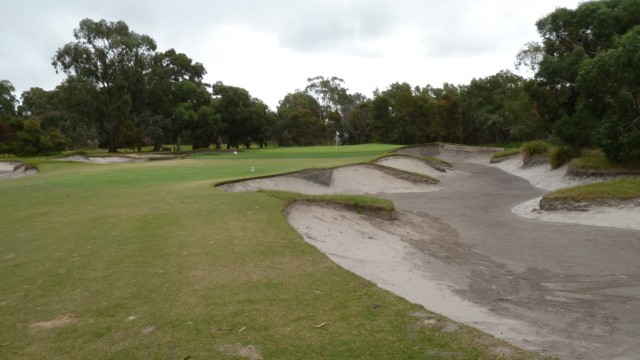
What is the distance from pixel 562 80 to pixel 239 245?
2923 centimetres

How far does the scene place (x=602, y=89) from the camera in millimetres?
21594

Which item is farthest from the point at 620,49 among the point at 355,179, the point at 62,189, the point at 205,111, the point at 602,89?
the point at 205,111

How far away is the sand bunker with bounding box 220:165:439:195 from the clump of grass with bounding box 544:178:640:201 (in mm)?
9223

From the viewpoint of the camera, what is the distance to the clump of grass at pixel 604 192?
15.5 metres

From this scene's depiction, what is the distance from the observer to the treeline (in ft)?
73.1

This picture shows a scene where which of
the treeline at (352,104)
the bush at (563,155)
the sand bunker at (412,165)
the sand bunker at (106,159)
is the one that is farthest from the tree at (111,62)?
the bush at (563,155)

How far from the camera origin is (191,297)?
19.6ft

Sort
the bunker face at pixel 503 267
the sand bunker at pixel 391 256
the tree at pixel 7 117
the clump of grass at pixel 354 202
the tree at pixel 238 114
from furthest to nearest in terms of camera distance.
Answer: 1. the tree at pixel 238 114
2. the tree at pixel 7 117
3. the clump of grass at pixel 354 202
4. the sand bunker at pixel 391 256
5. the bunker face at pixel 503 267

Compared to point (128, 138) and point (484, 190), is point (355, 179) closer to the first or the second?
point (484, 190)

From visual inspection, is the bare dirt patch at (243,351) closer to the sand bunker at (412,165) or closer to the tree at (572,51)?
the tree at (572,51)

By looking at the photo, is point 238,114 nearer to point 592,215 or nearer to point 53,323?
point 592,215

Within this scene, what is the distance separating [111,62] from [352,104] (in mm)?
62695

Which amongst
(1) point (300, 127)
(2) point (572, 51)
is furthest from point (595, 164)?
(1) point (300, 127)

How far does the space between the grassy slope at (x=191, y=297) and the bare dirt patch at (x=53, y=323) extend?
0.19 ft
